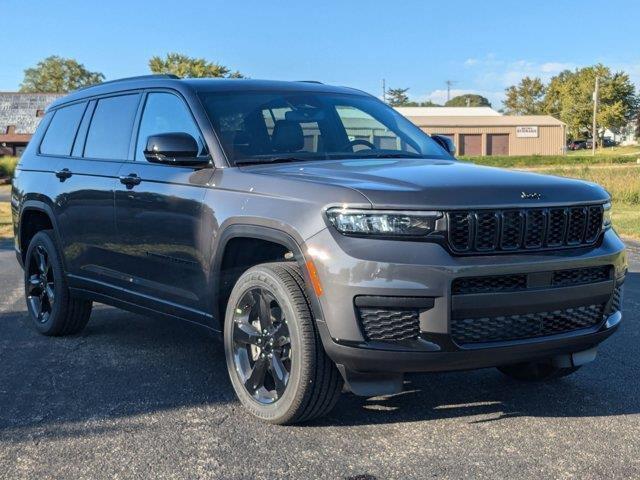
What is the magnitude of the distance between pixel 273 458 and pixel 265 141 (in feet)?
6.57

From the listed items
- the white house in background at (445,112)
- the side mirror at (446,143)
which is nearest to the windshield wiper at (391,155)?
the side mirror at (446,143)

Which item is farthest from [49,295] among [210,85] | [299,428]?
[299,428]

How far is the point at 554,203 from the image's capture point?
3.85m

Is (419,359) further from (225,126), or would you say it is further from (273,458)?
(225,126)

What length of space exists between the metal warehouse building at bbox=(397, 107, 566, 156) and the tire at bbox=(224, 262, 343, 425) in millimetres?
77855

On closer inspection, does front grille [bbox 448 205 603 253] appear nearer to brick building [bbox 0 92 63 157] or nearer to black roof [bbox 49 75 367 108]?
black roof [bbox 49 75 367 108]

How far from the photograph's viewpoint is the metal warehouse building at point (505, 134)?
269ft

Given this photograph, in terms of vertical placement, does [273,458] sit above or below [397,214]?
below

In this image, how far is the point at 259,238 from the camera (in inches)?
161

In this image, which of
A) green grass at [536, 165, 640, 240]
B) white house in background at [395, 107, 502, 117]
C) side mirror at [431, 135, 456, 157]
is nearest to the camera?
side mirror at [431, 135, 456, 157]

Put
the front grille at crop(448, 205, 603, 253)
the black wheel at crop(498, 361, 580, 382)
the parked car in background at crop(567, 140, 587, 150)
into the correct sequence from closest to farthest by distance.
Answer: the front grille at crop(448, 205, 603, 253) < the black wheel at crop(498, 361, 580, 382) < the parked car in background at crop(567, 140, 587, 150)

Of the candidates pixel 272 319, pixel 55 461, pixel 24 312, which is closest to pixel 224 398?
pixel 272 319

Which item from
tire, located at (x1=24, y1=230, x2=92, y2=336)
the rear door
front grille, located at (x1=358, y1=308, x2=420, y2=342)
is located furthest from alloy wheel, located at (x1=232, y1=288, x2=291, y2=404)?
tire, located at (x1=24, y1=230, x2=92, y2=336)

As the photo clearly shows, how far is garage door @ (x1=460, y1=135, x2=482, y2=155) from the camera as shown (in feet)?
269
